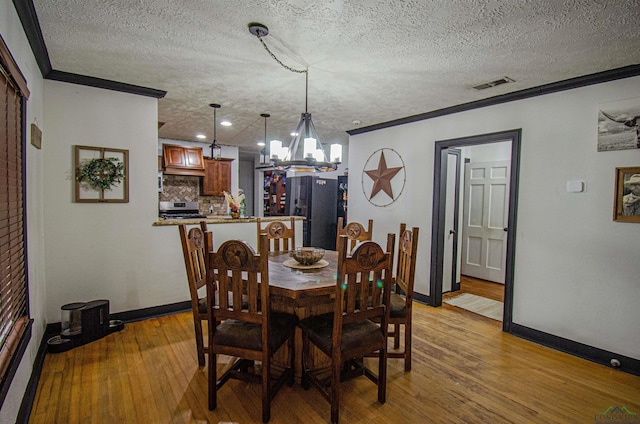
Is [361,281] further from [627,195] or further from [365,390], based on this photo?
[627,195]

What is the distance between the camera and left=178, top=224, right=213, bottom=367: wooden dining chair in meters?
2.40

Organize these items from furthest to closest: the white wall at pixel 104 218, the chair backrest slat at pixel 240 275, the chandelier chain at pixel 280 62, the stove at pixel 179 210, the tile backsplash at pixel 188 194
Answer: the tile backsplash at pixel 188 194
the stove at pixel 179 210
the white wall at pixel 104 218
the chandelier chain at pixel 280 62
the chair backrest slat at pixel 240 275

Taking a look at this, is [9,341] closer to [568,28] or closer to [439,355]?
[439,355]

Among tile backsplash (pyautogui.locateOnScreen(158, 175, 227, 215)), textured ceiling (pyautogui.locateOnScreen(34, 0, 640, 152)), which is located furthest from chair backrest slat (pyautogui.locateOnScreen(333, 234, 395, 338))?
tile backsplash (pyautogui.locateOnScreen(158, 175, 227, 215))

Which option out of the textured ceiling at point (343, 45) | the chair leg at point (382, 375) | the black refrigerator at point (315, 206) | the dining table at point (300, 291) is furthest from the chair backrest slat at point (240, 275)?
the black refrigerator at point (315, 206)

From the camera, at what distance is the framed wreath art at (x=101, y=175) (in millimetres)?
3070

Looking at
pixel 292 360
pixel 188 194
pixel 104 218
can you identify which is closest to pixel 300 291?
pixel 292 360

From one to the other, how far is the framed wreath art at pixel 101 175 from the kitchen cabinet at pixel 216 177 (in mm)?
3423

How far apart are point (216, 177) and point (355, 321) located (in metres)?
5.52

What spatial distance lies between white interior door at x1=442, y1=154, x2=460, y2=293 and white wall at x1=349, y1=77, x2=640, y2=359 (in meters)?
0.77

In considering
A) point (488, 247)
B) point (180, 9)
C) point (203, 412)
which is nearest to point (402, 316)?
point (203, 412)

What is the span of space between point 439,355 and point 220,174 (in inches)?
216

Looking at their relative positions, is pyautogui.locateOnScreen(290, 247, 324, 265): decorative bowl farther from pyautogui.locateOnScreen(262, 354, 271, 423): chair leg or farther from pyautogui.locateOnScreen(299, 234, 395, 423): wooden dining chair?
pyautogui.locateOnScreen(262, 354, 271, 423): chair leg

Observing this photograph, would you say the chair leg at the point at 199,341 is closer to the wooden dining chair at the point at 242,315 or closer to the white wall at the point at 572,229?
the wooden dining chair at the point at 242,315
